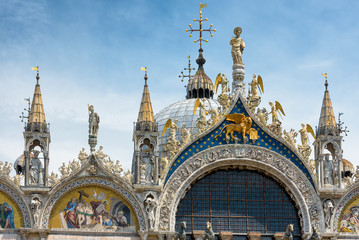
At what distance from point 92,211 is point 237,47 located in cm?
880

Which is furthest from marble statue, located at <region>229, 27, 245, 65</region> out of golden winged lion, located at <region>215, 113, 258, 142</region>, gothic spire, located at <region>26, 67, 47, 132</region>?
gothic spire, located at <region>26, 67, 47, 132</region>

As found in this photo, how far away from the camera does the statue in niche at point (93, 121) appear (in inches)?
1380

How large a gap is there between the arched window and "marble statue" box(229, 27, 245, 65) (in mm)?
4464

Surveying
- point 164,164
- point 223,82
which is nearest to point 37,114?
point 164,164

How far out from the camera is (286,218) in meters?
35.8

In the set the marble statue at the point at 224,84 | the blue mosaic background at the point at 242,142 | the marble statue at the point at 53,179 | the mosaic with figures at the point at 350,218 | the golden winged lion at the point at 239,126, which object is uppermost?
the marble statue at the point at 224,84

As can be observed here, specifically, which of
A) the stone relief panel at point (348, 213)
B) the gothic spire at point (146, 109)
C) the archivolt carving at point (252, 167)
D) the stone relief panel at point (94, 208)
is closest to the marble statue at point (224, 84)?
the archivolt carving at point (252, 167)

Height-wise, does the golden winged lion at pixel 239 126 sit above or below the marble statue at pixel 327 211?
above

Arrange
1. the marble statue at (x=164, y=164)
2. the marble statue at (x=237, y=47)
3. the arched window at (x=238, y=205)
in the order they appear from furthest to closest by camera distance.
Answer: the marble statue at (x=237, y=47) → the arched window at (x=238, y=205) → the marble statue at (x=164, y=164)

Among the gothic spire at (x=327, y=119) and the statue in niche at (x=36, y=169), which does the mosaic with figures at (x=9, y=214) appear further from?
the gothic spire at (x=327, y=119)

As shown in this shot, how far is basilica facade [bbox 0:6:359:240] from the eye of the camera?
113 ft

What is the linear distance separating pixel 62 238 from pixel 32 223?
124 centimetres

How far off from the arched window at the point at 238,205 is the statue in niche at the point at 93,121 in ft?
14.3

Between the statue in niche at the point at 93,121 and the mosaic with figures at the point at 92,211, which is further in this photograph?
the statue in niche at the point at 93,121
